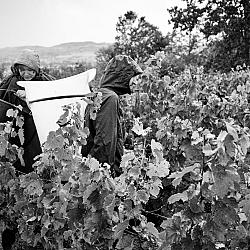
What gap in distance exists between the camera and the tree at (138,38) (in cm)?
3731

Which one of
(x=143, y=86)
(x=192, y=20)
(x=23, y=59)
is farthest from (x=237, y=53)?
(x=23, y=59)

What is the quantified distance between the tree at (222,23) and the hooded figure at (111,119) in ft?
76.0

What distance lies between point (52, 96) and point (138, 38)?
35790mm

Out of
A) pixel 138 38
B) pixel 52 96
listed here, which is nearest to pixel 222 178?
pixel 52 96

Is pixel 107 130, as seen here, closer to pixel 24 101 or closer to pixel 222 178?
pixel 24 101

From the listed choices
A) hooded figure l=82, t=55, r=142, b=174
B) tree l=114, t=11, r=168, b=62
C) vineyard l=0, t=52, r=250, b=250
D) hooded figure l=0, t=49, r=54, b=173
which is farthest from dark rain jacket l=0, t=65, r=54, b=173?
tree l=114, t=11, r=168, b=62

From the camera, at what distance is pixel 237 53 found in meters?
25.9

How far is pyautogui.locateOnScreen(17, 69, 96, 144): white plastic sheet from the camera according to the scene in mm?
2912

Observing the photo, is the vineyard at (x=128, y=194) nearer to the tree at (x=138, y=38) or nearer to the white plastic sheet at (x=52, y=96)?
the white plastic sheet at (x=52, y=96)

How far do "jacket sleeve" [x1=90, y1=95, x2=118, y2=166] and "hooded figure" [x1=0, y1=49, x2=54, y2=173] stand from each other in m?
0.72

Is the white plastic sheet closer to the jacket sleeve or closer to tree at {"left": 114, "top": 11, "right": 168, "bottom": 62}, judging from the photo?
the jacket sleeve

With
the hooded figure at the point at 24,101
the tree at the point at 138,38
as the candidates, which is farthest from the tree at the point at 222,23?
the hooded figure at the point at 24,101

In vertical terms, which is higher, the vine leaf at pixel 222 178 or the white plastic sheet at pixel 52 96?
the white plastic sheet at pixel 52 96

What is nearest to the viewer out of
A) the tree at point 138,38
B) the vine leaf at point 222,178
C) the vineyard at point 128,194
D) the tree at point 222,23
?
the vine leaf at point 222,178
